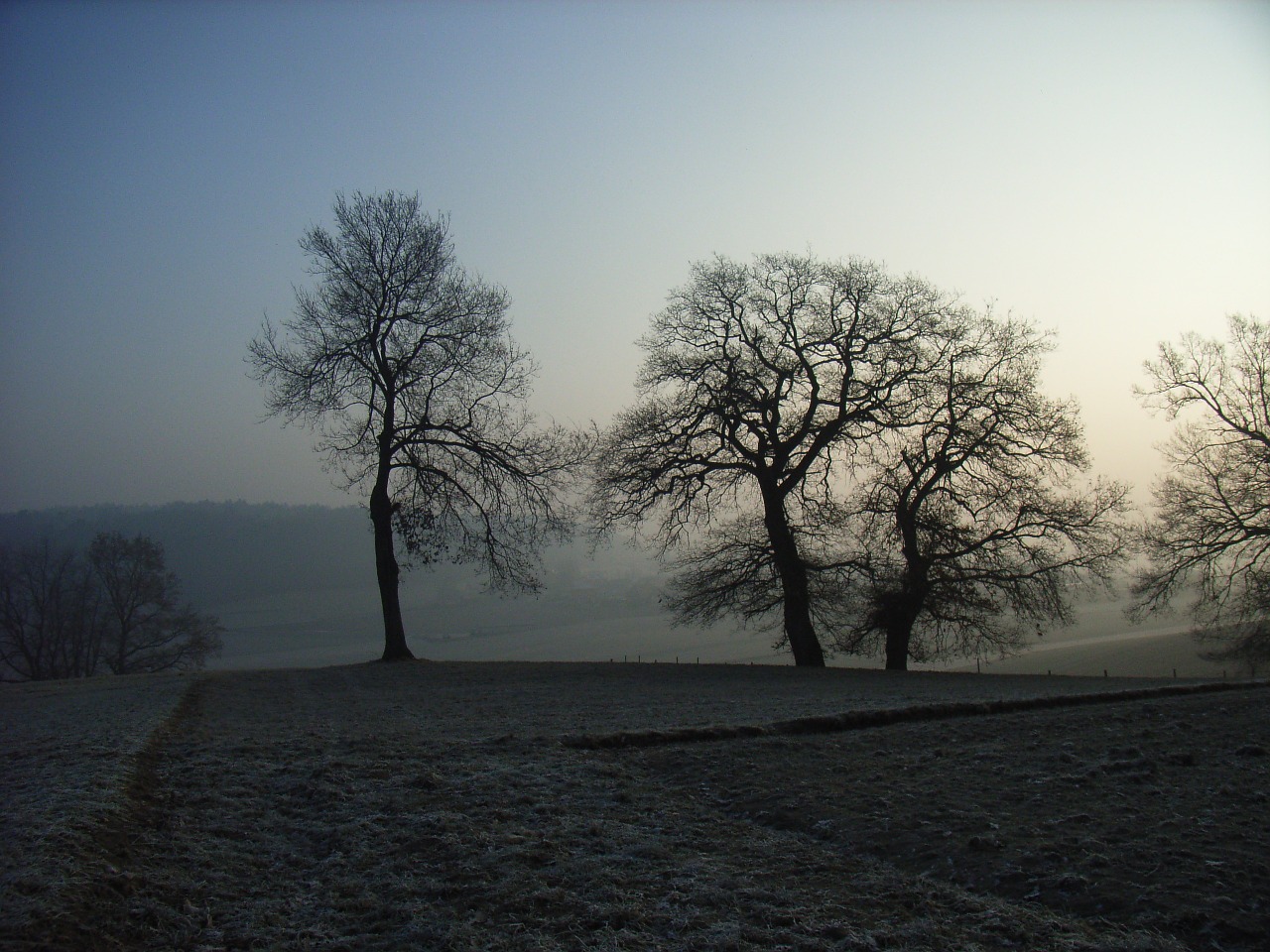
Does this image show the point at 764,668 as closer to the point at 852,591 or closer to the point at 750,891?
the point at 852,591

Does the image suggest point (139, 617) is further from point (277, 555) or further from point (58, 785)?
point (277, 555)

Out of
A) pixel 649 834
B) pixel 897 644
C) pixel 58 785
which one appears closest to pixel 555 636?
pixel 897 644

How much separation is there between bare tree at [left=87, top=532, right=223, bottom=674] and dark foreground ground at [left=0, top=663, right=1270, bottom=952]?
40668 millimetres

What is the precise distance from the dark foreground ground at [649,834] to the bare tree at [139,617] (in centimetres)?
4067

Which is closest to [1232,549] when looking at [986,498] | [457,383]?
[986,498]

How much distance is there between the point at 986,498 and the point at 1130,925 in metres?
21.8

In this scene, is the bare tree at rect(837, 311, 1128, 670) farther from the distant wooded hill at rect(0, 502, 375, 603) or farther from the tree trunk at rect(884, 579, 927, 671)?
the distant wooded hill at rect(0, 502, 375, 603)

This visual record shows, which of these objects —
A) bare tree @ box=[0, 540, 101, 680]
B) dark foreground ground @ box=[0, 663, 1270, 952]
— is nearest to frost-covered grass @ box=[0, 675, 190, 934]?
dark foreground ground @ box=[0, 663, 1270, 952]

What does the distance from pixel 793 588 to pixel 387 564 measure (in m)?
12.8

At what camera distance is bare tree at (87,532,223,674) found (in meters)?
45.8

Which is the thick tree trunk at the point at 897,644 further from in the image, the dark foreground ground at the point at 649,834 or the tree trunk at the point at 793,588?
the dark foreground ground at the point at 649,834

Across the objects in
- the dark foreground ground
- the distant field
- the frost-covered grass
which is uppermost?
the frost-covered grass

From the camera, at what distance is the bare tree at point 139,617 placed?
45.8m

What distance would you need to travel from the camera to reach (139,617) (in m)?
46.8
